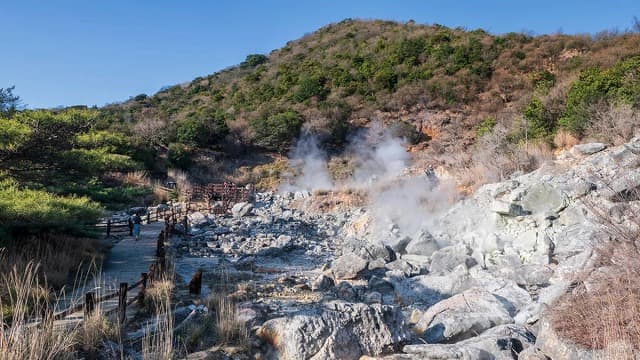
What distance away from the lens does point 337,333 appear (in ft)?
16.9

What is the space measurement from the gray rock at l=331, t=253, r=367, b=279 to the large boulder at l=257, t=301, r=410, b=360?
16.3ft

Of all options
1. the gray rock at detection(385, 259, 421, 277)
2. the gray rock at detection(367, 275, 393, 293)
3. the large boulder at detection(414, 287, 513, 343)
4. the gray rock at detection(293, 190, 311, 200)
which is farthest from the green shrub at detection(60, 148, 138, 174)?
the gray rock at detection(293, 190, 311, 200)

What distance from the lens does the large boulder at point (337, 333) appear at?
500 cm

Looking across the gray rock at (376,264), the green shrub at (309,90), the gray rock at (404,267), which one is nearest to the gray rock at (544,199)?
the gray rock at (404,267)

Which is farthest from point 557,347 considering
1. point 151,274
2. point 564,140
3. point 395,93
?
point 395,93

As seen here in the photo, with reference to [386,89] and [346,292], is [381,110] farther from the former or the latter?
[346,292]

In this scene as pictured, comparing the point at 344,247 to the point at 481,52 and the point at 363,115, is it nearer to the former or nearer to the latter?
the point at 363,115

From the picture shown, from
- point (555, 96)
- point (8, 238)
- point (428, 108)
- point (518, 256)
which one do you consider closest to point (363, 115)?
point (428, 108)

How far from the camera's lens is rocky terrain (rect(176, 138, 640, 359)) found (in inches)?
205

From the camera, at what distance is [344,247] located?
15898 mm

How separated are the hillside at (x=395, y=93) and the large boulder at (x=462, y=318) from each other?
15750 mm

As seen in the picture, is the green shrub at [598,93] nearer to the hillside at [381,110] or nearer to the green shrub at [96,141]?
the hillside at [381,110]

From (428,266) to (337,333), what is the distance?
6.83 metres

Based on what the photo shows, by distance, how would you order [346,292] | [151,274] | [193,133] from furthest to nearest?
[193,133] < [346,292] < [151,274]
